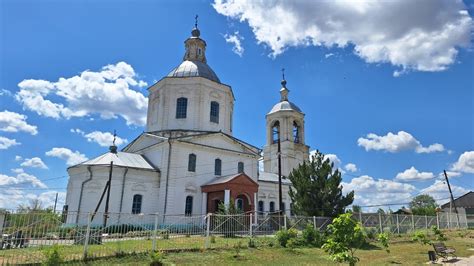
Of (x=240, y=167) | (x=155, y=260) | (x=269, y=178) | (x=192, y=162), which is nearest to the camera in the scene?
(x=155, y=260)

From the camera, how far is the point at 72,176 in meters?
24.5

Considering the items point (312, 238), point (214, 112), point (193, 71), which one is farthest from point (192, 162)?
point (312, 238)

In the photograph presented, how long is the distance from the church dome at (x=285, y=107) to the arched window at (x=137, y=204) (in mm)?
20715

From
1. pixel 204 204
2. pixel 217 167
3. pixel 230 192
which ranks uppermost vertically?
pixel 217 167

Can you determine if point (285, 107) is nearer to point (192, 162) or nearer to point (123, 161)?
point (192, 162)

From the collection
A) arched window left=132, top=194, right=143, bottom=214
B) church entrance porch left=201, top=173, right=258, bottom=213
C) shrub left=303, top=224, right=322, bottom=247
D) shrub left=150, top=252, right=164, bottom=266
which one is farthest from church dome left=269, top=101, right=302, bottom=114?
shrub left=150, top=252, right=164, bottom=266

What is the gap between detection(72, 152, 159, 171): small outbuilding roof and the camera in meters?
24.4

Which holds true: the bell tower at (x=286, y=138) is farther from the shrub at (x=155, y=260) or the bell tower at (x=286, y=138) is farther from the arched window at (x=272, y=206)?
the shrub at (x=155, y=260)

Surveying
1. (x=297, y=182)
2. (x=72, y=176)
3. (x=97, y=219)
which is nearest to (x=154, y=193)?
(x=97, y=219)

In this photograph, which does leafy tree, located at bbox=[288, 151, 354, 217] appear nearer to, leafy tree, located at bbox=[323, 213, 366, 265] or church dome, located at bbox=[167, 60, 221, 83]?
leafy tree, located at bbox=[323, 213, 366, 265]

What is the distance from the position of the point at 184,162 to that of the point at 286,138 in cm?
1615

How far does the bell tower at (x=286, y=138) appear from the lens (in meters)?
38.5

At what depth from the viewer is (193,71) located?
31078 millimetres

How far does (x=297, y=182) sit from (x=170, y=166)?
389 inches
